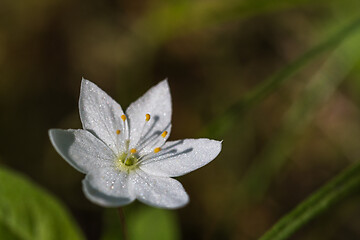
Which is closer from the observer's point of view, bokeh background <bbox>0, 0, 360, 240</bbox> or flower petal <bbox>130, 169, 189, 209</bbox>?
flower petal <bbox>130, 169, 189, 209</bbox>

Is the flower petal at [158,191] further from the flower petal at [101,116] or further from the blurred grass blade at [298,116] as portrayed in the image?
the blurred grass blade at [298,116]

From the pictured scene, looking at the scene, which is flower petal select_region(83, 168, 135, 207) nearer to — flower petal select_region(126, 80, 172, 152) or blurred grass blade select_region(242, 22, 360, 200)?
flower petal select_region(126, 80, 172, 152)

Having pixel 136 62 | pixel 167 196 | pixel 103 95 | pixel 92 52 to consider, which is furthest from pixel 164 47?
pixel 167 196

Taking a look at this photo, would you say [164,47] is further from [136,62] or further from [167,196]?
[167,196]

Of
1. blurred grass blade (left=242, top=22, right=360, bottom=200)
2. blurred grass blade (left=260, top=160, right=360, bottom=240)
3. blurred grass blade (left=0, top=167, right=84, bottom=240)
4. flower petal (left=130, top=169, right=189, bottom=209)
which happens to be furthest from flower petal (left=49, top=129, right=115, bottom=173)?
blurred grass blade (left=242, top=22, right=360, bottom=200)

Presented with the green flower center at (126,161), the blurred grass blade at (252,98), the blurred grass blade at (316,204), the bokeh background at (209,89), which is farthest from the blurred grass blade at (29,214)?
the blurred grass blade at (316,204)
